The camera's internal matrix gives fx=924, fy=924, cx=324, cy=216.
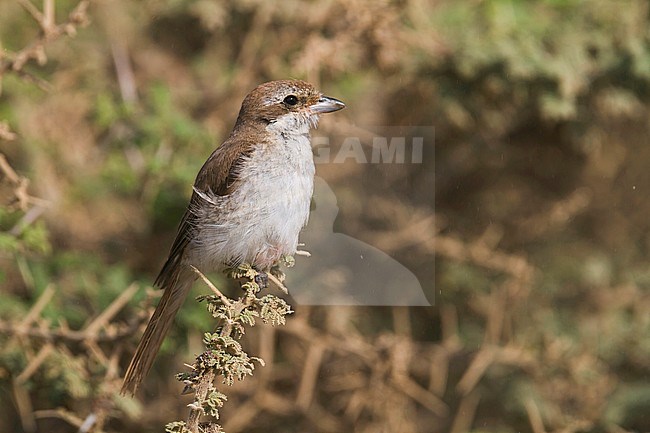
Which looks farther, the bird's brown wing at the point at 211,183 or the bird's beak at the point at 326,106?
the bird's beak at the point at 326,106

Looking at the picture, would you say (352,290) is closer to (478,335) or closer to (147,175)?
(478,335)

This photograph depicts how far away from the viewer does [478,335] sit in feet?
17.7

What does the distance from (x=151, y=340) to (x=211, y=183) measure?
24.9 inches

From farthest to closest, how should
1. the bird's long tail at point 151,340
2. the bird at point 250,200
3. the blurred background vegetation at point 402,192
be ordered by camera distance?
the blurred background vegetation at point 402,192 < the bird at point 250,200 < the bird's long tail at point 151,340

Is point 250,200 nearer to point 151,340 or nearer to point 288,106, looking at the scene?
point 288,106

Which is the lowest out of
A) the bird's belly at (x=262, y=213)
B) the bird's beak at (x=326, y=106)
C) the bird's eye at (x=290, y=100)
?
the bird's belly at (x=262, y=213)

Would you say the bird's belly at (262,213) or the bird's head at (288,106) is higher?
the bird's head at (288,106)

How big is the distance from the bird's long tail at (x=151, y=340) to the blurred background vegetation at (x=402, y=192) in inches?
33.7

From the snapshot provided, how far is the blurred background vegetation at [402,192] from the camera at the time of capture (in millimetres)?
4707

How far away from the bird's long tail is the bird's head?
707mm

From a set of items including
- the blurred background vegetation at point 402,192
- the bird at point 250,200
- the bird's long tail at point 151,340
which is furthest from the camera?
the blurred background vegetation at point 402,192

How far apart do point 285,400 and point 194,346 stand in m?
0.66

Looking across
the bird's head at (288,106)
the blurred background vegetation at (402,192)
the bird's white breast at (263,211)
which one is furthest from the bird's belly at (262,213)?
the blurred background vegetation at (402,192)

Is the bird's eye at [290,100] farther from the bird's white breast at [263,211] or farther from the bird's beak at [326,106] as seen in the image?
the bird's white breast at [263,211]
